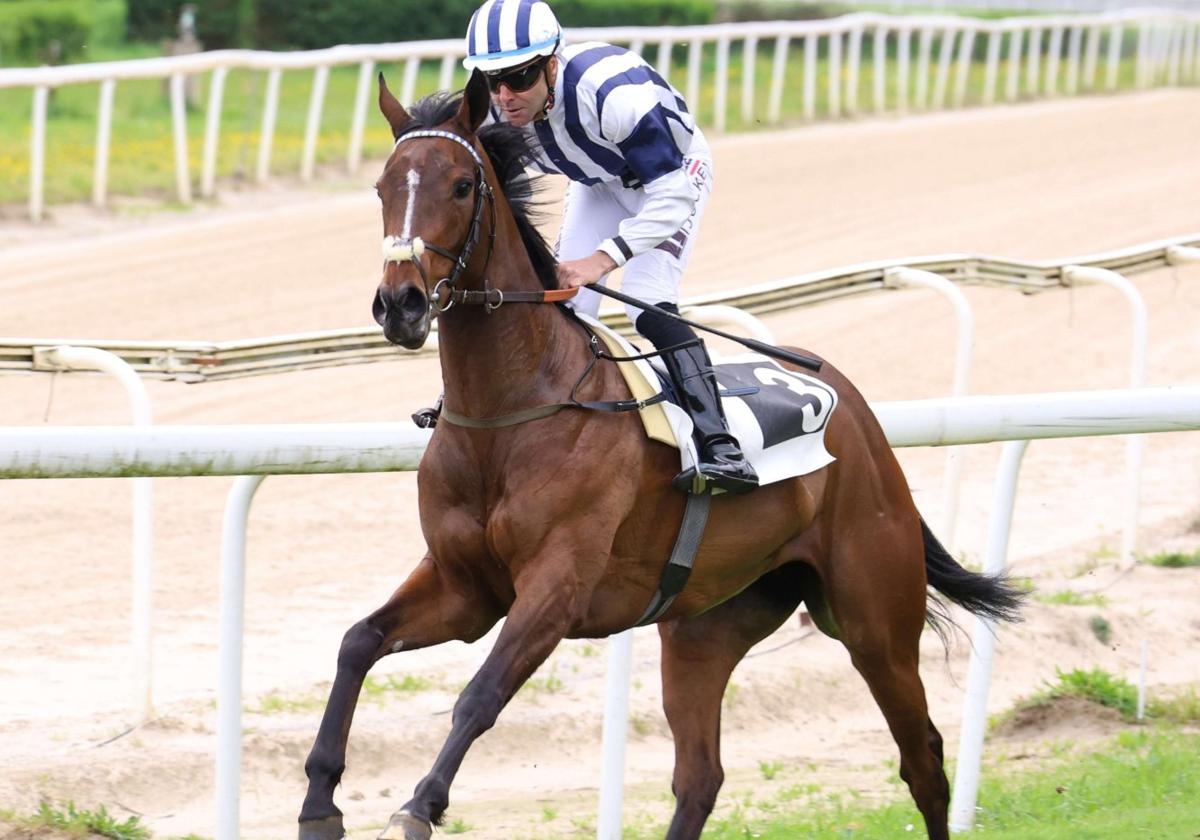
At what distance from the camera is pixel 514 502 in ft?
11.5

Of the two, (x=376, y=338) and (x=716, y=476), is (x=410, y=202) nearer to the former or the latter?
(x=716, y=476)

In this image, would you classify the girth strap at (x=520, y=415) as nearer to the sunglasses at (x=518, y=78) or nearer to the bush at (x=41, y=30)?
the sunglasses at (x=518, y=78)

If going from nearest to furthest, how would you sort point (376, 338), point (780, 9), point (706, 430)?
1. point (706, 430)
2. point (376, 338)
3. point (780, 9)

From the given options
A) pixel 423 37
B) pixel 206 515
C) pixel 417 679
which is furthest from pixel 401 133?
pixel 423 37

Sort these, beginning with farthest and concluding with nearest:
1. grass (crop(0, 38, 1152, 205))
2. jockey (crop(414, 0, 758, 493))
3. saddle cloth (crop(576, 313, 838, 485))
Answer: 1. grass (crop(0, 38, 1152, 205))
2. saddle cloth (crop(576, 313, 838, 485))
3. jockey (crop(414, 0, 758, 493))

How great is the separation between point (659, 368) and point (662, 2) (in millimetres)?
21419

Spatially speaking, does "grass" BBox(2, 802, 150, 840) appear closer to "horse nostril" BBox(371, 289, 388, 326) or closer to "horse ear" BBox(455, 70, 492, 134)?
"horse nostril" BBox(371, 289, 388, 326)

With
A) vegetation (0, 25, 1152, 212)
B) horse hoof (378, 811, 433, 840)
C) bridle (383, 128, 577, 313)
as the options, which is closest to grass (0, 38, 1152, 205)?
vegetation (0, 25, 1152, 212)

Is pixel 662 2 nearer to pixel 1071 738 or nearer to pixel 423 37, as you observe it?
pixel 423 37

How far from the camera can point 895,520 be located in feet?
14.2

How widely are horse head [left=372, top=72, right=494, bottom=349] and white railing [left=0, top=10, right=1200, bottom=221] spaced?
7.90 m

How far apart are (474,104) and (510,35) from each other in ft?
0.78

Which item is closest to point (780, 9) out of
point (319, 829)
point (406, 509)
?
point (406, 509)

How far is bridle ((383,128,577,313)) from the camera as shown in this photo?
328 cm
